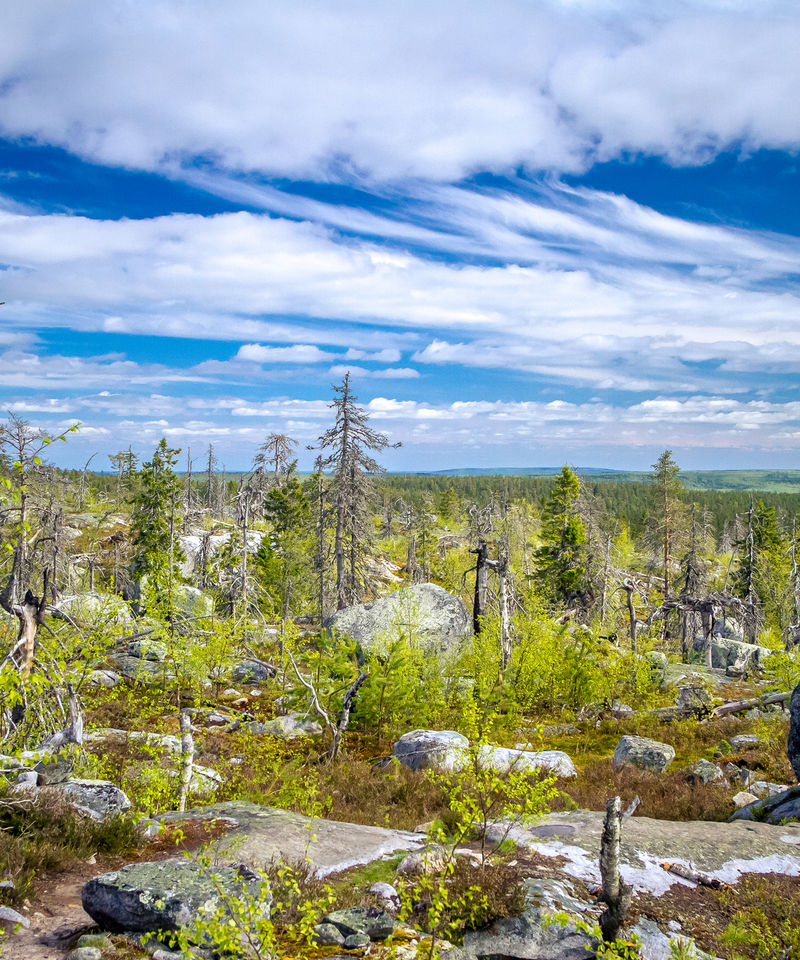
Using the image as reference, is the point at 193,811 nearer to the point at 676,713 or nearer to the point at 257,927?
the point at 257,927

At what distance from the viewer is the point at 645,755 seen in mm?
15492

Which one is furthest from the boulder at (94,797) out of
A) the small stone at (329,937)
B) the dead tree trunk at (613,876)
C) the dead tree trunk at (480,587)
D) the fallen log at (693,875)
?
the dead tree trunk at (480,587)

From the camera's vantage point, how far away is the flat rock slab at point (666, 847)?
8.11 meters

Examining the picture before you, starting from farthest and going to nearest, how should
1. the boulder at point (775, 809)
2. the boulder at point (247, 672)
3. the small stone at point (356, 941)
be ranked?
the boulder at point (247, 672) < the boulder at point (775, 809) < the small stone at point (356, 941)

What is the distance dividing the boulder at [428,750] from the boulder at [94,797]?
734 centimetres

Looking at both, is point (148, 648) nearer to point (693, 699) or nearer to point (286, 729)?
point (286, 729)

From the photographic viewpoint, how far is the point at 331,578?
3111cm

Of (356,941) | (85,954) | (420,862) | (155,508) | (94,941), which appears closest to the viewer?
(85,954)

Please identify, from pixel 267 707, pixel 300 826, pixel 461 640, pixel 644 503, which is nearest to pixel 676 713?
pixel 461 640

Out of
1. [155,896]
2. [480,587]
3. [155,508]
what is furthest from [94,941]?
[155,508]

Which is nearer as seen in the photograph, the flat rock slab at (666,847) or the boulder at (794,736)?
the flat rock slab at (666,847)

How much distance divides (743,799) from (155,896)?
11.7m

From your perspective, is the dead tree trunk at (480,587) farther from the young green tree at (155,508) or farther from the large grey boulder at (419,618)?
the young green tree at (155,508)

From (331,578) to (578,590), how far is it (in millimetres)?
15504
